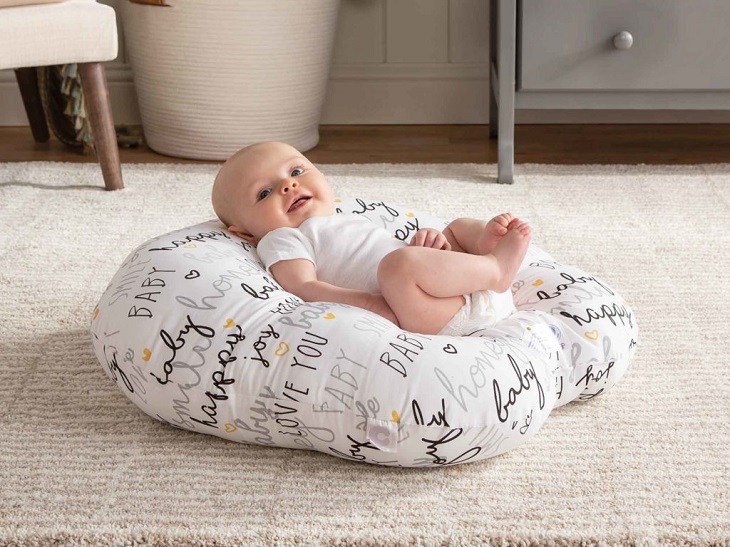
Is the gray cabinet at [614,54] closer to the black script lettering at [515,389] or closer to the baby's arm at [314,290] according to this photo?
the baby's arm at [314,290]

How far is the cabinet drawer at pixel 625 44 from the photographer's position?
2.03 meters

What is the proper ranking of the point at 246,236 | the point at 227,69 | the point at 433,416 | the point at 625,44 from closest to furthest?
1. the point at 433,416
2. the point at 246,236
3. the point at 625,44
4. the point at 227,69

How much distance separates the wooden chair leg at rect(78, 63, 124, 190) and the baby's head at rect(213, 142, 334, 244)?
80 centimetres

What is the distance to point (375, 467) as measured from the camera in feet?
3.56

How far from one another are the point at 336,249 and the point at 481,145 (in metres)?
1.28

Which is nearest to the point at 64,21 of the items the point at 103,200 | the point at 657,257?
the point at 103,200

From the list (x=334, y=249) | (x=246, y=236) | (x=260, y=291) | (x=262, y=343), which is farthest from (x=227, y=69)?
(x=262, y=343)

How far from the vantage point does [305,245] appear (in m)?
1.30

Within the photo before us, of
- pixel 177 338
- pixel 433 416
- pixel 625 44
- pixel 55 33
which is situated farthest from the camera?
pixel 625 44

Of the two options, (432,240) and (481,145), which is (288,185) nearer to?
(432,240)

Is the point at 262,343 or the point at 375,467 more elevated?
the point at 262,343

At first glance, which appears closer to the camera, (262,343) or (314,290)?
(262,343)

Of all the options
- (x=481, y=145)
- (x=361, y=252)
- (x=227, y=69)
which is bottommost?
(x=481, y=145)

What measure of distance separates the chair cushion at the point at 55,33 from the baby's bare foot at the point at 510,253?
111 cm
